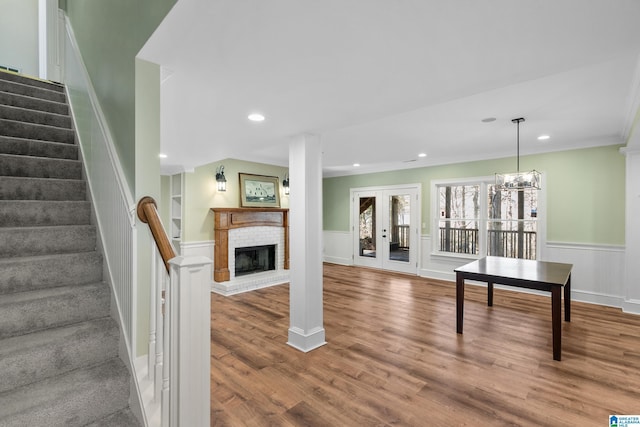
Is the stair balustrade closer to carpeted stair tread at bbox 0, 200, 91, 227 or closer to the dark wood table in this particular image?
carpeted stair tread at bbox 0, 200, 91, 227

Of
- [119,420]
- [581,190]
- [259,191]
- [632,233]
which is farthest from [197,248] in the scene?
[632,233]

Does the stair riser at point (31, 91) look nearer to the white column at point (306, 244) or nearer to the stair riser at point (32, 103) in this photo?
the stair riser at point (32, 103)

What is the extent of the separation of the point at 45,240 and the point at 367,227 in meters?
6.24

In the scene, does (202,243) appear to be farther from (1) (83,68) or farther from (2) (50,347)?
(2) (50,347)

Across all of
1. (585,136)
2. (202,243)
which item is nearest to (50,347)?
(202,243)

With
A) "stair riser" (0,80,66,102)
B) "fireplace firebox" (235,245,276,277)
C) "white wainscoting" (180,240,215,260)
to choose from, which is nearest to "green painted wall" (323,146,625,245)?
"fireplace firebox" (235,245,276,277)

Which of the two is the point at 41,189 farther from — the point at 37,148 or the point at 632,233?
the point at 632,233

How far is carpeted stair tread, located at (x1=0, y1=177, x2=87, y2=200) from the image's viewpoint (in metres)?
2.00

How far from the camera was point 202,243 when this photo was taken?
5402 millimetres

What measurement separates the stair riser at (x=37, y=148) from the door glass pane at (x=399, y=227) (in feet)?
18.8

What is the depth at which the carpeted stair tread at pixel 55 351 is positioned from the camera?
1.33 meters

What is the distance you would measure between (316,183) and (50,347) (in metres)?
2.29

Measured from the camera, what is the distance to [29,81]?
3.01 meters

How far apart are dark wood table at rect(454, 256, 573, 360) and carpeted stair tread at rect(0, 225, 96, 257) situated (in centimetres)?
343
